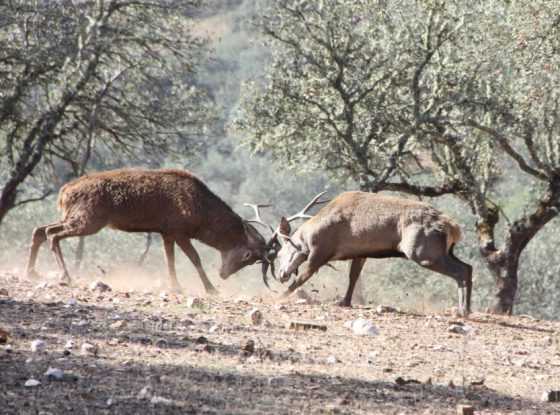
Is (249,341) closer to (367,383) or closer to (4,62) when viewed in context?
(367,383)

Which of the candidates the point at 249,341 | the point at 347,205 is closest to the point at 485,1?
the point at 347,205

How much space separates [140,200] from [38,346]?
24.9 ft

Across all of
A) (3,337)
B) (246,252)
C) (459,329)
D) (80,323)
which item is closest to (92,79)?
(246,252)

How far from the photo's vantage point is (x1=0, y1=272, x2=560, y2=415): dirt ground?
26.1 feet

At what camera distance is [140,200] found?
1670 centimetres

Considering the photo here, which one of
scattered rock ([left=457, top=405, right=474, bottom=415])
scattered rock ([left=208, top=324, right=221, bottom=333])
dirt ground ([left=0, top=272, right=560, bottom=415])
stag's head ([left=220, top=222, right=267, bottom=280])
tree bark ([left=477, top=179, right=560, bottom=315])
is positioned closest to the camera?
dirt ground ([left=0, top=272, right=560, bottom=415])

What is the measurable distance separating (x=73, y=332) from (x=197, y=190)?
726 cm

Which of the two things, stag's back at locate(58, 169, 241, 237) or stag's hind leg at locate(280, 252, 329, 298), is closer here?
stag's hind leg at locate(280, 252, 329, 298)

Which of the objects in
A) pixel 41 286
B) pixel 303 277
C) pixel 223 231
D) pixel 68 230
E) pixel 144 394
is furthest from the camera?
pixel 223 231

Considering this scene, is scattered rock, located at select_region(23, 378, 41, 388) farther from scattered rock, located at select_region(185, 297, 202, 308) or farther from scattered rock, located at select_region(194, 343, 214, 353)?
scattered rock, located at select_region(185, 297, 202, 308)

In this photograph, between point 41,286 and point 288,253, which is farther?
point 288,253

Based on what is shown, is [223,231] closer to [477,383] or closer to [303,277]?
[303,277]

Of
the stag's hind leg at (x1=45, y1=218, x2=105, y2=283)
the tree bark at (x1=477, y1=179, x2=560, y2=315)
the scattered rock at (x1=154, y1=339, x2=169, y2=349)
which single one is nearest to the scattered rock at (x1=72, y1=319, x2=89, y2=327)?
the scattered rock at (x1=154, y1=339, x2=169, y2=349)

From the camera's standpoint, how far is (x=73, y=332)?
33.6 ft
